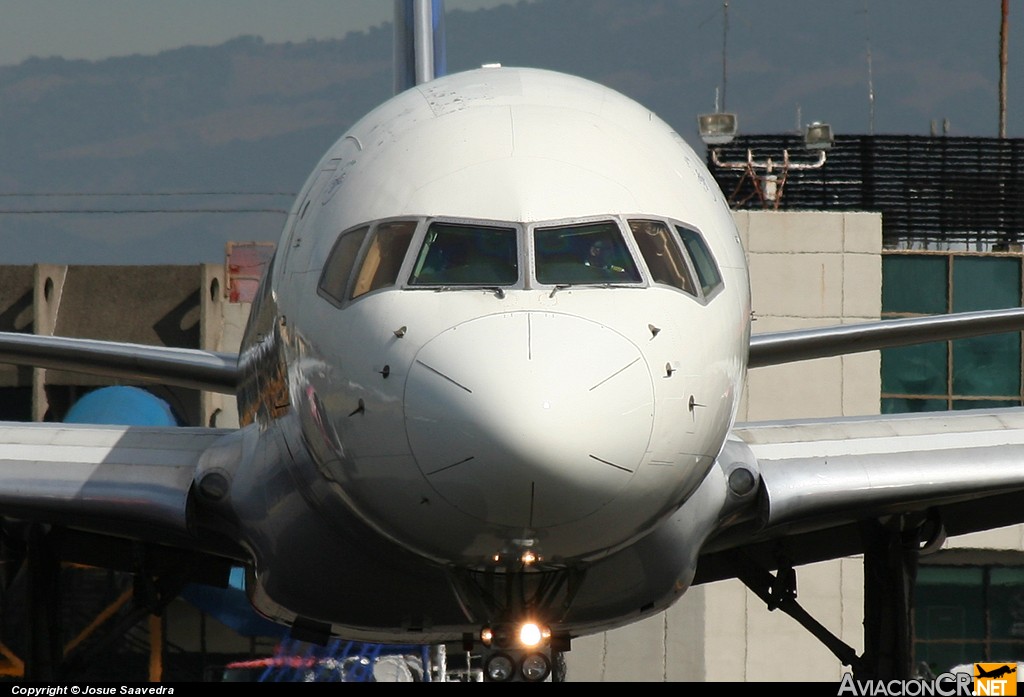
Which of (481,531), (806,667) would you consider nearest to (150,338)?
(806,667)

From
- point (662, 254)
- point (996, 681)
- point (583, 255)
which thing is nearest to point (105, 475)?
point (583, 255)

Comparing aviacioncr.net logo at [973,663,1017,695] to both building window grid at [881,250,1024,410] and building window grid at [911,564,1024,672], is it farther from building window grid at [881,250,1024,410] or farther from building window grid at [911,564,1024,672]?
building window grid at [881,250,1024,410]

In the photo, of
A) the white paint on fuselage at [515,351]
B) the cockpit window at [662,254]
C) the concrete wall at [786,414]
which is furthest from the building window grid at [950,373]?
A: the cockpit window at [662,254]

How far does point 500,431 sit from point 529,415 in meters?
0.14

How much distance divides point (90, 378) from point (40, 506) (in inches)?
715

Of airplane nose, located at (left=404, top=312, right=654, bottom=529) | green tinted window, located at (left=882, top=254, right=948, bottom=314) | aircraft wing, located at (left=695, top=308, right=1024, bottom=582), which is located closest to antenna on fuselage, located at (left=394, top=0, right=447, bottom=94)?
aircraft wing, located at (left=695, top=308, right=1024, bottom=582)

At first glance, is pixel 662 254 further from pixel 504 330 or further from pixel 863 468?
pixel 863 468

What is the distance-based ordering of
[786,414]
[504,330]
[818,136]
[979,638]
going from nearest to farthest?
[504,330]
[786,414]
[979,638]
[818,136]

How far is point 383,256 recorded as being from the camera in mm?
7762

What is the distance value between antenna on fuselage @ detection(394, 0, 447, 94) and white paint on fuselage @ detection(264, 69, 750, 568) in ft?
25.0

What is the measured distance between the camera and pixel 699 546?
385 inches

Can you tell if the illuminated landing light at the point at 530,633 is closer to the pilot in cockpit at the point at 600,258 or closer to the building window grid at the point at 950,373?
the pilot in cockpit at the point at 600,258

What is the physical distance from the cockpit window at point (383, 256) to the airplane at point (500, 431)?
0.02 metres

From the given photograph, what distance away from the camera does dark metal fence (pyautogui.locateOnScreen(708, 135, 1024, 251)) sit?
35.2 m
